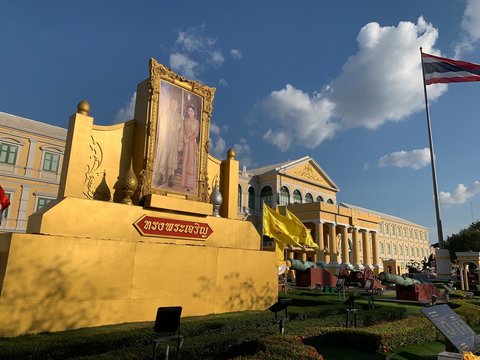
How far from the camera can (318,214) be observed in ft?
133

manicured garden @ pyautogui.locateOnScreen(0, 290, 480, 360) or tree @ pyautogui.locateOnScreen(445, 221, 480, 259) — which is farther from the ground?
tree @ pyautogui.locateOnScreen(445, 221, 480, 259)

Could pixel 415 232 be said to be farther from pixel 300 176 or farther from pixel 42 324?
pixel 42 324

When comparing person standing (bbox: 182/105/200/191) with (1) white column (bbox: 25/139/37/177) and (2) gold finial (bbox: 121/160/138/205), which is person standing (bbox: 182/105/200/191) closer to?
(2) gold finial (bbox: 121/160/138/205)

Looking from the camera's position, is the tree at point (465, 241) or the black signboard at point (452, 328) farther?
the tree at point (465, 241)

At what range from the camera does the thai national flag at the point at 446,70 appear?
1986cm

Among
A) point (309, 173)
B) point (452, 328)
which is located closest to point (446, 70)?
point (452, 328)

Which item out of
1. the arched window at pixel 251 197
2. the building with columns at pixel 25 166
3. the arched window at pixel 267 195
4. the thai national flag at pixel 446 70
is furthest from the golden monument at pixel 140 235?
the arched window at pixel 251 197

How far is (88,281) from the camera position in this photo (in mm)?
9102

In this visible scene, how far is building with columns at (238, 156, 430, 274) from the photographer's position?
41.5 meters

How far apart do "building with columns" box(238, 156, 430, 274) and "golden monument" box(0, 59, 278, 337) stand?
71.7 feet

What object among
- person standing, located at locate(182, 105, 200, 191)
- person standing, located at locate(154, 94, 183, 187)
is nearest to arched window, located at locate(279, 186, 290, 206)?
person standing, located at locate(182, 105, 200, 191)

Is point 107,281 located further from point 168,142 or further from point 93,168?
point 168,142

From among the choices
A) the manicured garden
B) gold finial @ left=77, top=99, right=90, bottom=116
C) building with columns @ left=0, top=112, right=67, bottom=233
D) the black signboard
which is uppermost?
building with columns @ left=0, top=112, right=67, bottom=233

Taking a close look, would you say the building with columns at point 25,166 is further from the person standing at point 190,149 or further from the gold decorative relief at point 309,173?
the gold decorative relief at point 309,173
